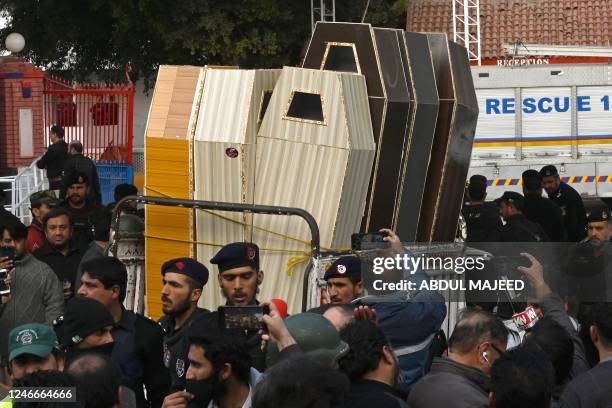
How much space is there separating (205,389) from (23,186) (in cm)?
1648

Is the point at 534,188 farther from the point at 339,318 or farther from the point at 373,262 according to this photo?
the point at 339,318

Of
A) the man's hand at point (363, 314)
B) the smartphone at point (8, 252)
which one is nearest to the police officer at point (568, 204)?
the smartphone at point (8, 252)

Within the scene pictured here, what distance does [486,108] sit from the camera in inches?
862

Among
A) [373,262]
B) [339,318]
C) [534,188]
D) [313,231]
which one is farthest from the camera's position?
[534,188]

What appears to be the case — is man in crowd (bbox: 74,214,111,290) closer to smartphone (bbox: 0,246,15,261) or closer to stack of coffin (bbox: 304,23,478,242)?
smartphone (bbox: 0,246,15,261)

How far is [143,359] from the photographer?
25.2ft

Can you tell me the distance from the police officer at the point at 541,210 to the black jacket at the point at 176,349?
21.7 ft

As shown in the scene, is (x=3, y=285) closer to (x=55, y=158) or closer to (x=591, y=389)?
(x=591, y=389)

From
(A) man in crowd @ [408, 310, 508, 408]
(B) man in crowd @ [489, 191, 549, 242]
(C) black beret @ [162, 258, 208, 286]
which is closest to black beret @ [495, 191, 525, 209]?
(B) man in crowd @ [489, 191, 549, 242]

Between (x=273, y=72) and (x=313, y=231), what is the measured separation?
1.91m

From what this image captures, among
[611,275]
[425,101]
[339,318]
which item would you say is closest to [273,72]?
[425,101]

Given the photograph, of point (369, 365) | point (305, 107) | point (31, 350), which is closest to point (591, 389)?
point (369, 365)

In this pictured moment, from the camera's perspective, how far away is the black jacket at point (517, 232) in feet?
39.1

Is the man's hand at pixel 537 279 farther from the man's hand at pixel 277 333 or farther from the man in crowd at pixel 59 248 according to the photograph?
the man in crowd at pixel 59 248
